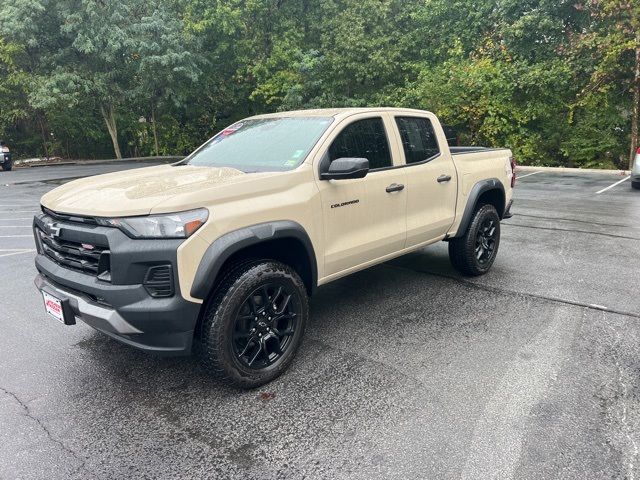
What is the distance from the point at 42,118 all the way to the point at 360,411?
30.5 meters

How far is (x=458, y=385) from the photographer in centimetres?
321

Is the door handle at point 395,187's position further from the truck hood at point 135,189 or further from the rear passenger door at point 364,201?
the truck hood at point 135,189

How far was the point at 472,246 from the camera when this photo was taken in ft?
17.1

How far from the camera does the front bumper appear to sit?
276 cm

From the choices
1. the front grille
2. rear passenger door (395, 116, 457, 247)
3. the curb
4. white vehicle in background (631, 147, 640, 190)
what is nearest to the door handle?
rear passenger door (395, 116, 457, 247)

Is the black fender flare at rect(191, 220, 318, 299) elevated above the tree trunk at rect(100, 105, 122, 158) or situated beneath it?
situated beneath

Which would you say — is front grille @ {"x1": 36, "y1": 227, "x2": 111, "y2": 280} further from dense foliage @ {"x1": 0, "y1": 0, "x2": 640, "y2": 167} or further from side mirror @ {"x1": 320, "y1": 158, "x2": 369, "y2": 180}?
dense foliage @ {"x1": 0, "y1": 0, "x2": 640, "y2": 167}

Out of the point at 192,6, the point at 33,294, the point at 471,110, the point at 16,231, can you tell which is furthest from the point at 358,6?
the point at 33,294

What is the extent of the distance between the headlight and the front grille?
0.65 ft

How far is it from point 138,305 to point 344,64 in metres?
17.6

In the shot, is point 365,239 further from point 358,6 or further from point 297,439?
point 358,6

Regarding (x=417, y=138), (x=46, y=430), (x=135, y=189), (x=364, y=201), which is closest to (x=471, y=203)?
(x=417, y=138)

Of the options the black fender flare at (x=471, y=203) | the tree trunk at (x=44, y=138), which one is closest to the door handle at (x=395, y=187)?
the black fender flare at (x=471, y=203)

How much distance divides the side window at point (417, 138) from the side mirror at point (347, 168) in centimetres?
113
